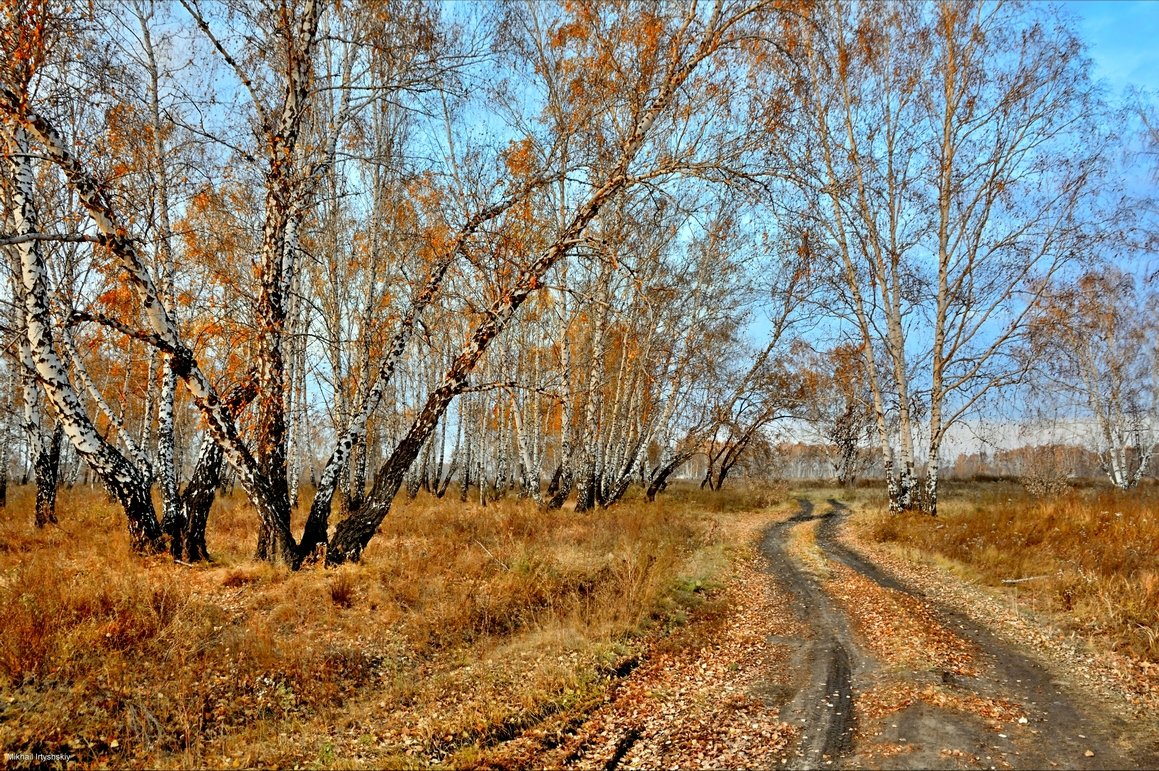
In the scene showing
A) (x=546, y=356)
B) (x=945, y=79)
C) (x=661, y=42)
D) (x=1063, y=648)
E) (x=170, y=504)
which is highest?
(x=945, y=79)

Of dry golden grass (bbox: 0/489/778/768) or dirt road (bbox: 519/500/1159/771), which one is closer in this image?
dirt road (bbox: 519/500/1159/771)

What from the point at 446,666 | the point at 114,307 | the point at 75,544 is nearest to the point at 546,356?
the point at 114,307

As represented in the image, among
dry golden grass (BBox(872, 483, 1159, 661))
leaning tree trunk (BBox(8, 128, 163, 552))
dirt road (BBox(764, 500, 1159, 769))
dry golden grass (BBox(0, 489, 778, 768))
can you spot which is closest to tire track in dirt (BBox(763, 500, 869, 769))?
dirt road (BBox(764, 500, 1159, 769))

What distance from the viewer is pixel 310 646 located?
5645 millimetres

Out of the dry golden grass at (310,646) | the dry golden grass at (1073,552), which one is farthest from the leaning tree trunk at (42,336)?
the dry golden grass at (1073,552)

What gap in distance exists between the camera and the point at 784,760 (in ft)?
13.0

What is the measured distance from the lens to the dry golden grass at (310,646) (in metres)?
4.11

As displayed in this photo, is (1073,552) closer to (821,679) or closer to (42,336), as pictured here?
(821,679)

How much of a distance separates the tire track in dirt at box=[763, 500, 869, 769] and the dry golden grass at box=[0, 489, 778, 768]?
158 centimetres

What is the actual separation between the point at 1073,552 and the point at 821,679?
21.3 ft

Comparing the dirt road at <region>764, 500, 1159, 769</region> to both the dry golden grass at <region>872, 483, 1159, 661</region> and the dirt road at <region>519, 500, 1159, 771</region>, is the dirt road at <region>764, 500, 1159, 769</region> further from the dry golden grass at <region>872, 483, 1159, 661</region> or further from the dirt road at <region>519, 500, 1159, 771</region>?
the dry golden grass at <region>872, 483, 1159, 661</region>

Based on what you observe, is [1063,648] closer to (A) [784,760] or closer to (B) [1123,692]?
(B) [1123,692]

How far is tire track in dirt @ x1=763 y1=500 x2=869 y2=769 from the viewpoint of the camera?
4.11 m

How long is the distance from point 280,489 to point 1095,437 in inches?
1460
